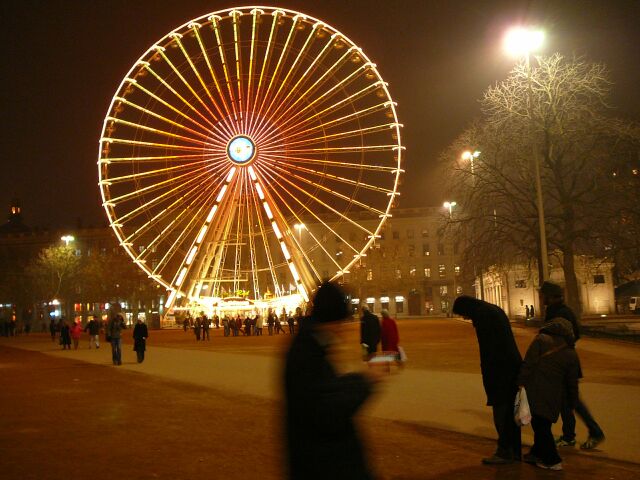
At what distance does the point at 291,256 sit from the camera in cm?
4656

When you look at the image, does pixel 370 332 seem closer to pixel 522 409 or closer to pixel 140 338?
pixel 522 409

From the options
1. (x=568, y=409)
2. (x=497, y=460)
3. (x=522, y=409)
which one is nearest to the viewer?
(x=522, y=409)

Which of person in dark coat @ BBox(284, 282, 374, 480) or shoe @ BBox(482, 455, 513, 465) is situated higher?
person in dark coat @ BBox(284, 282, 374, 480)

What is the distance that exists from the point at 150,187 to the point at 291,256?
10.1 metres

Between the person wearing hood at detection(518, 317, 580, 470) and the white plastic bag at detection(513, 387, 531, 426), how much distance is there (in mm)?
109

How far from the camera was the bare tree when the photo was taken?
34.8 meters

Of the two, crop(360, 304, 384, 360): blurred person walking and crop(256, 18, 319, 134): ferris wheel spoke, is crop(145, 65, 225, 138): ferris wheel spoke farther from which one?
crop(360, 304, 384, 360): blurred person walking

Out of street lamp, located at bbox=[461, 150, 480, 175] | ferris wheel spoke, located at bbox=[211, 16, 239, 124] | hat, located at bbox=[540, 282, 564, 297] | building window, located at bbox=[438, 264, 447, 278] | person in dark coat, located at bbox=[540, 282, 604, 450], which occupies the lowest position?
person in dark coat, located at bbox=[540, 282, 604, 450]

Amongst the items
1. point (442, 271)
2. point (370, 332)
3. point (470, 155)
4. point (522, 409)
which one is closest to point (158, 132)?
point (470, 155)

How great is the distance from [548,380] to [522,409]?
0.45 meters

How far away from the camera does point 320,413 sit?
4.04 metres

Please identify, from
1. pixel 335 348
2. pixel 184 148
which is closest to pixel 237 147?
pixel 184 148

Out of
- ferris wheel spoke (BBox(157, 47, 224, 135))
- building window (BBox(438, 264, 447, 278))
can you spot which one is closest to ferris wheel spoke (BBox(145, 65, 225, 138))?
ferris wheel spoke (BBox(157, 47, 224, 135))

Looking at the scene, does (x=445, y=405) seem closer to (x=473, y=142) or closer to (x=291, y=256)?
(x=473, y=142)
